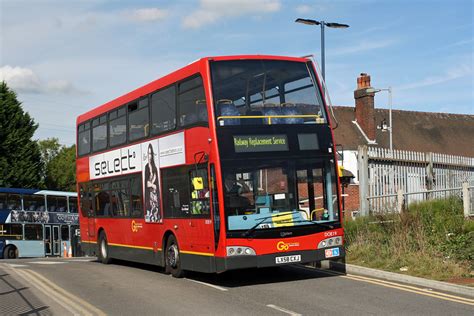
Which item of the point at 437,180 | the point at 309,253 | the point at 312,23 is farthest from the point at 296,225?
the point at 312,23

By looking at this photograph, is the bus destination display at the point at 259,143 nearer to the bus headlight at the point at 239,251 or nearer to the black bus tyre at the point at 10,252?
the bus headlight at the point at 239,251

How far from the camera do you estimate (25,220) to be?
3478 centimetres

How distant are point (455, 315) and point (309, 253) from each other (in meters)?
3.98

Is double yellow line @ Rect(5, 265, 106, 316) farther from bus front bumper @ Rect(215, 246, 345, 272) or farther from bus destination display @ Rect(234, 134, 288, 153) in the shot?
bus destination display @ Rect(234, 134, 288, 153)

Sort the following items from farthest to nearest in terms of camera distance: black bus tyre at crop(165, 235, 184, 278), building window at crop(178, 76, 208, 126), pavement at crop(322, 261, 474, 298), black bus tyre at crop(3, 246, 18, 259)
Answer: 1. black bus tyre at crop(3, 246, 18, 259)
2. black bus tyre at crop(165, 235, 184, 278)
3. building window at crop(178, 76, 208, 126)
4. pavement at crop(322, 261, 474, 298)

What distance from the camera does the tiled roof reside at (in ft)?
161

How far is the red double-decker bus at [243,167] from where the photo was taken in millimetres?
12305

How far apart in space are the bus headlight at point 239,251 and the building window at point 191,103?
252cm

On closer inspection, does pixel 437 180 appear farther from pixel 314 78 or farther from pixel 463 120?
pixel 463 120

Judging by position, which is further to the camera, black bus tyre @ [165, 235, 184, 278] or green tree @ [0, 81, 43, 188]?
green tree @ [0, 81, 43, 188]

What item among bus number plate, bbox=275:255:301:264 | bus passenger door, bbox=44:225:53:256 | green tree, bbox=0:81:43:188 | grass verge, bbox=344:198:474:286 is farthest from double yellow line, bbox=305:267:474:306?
green tree, bbox=0:81:43:188

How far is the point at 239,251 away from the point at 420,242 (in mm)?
4493

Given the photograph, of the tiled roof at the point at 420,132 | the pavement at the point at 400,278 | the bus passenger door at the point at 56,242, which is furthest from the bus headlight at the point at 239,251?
the tiled roof at the point at 420,132

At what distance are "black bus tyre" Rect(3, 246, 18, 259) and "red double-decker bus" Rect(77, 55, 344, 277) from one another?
21.5 meters
